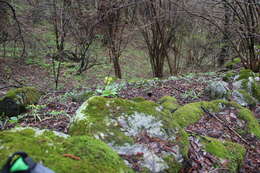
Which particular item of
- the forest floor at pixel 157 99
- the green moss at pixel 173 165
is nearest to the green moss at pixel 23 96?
the forest floor at pixel 157 99

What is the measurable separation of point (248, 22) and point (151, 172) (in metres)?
6.25

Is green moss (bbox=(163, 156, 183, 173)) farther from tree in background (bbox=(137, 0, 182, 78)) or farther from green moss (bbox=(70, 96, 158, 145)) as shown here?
tree in background (bbox=(137, 0, 182, 78))

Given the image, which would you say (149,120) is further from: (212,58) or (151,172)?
(212,58)

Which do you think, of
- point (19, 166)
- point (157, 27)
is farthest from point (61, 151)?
point (157, 27)

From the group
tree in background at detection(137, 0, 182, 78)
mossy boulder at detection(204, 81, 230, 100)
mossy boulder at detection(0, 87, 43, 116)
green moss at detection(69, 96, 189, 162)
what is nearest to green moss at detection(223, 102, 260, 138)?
mossy boulder at detection(204, 81, 230, 100)

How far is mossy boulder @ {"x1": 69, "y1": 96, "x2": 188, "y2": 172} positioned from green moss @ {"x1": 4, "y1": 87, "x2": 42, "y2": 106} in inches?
101

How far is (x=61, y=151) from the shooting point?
156 centimetres

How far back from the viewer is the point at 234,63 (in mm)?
9867

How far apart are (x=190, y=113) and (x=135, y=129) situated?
1.77 m

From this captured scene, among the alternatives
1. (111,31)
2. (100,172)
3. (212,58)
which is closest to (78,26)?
(111,31)

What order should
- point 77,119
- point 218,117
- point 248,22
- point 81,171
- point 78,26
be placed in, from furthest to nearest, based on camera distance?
point 78,26 → point 248,22 → point 218,117 → point 77,119 → point 81,171

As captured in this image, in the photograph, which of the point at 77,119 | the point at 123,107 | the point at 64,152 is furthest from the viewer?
the point at 123,107

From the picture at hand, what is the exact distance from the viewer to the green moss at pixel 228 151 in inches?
108

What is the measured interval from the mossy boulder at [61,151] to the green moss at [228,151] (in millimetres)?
1545
